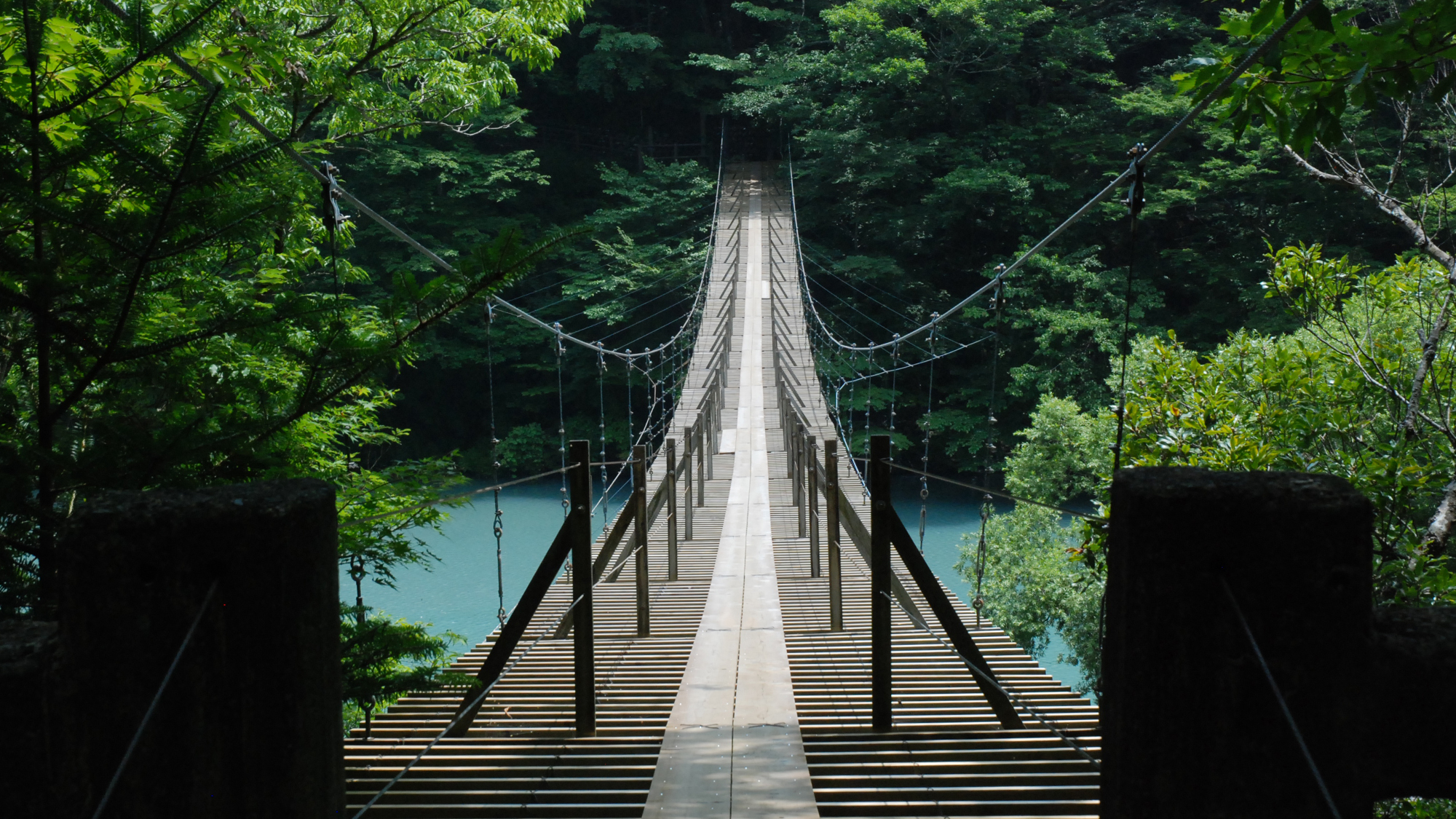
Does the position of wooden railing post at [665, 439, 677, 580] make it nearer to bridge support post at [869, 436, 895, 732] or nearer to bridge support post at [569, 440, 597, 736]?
bridge support post at [569, 440, 597, 736]

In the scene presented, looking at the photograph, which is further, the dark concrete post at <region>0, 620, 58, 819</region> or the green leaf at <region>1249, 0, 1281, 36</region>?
the green leaf at <region>1249, 0, 1281, 36</region>

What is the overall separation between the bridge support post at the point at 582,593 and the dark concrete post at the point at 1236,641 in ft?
4.41

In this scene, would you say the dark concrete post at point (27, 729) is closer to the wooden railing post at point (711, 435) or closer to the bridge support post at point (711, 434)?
the bridge support post at point (711, 434)

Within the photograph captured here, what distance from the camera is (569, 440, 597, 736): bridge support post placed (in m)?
2.09

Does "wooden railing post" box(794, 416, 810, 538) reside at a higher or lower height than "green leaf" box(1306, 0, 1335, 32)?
lower

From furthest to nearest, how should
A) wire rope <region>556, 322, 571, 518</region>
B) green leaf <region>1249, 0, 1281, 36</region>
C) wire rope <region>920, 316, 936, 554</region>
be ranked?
wire rope <region>920, 316, 936, 554</region>, wire rope <region>556, 322, 571, 518</region>, green leaf <region>1249, 0, 1281, 36</region>

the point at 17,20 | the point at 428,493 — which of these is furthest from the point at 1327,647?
the point at 428,493

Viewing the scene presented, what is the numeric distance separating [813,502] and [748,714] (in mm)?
1909

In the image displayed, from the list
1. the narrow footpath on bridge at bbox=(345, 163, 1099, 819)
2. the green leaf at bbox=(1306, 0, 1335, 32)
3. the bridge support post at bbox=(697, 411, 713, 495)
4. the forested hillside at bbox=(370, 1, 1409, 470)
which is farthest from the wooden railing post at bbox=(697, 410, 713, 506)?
the forested hillside at bbox=(370, 1, 1409, 470)

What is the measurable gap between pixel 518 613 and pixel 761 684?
673 millimetres

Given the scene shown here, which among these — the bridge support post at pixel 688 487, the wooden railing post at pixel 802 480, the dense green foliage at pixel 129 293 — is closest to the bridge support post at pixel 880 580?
the dense green foliage at pixel 129 293

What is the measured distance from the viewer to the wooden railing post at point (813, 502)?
397 cm

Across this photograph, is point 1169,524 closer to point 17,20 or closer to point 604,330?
point 17,20

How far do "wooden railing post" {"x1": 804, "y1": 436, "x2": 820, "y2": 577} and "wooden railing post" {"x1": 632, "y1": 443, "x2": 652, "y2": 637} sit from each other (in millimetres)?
877
